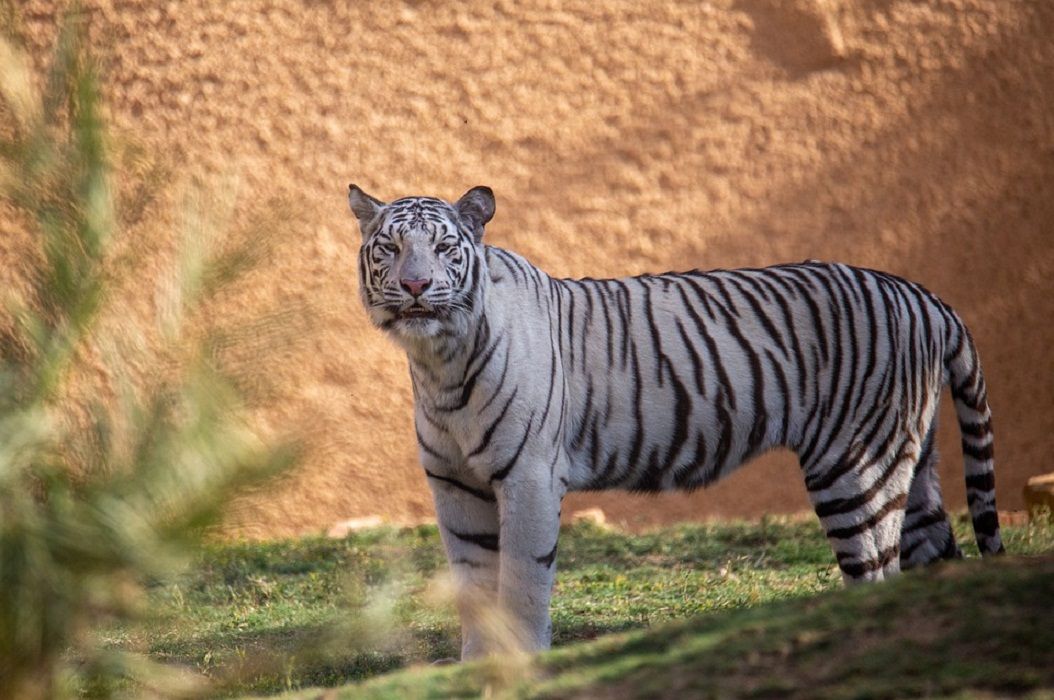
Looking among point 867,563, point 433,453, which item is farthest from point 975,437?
point 433,453

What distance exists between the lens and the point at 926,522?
5199mm

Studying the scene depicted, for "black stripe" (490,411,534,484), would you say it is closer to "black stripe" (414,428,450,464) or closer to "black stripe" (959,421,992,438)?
"black stripe" (414,428,450,464)

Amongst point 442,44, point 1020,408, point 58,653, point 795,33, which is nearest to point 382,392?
point 442,44

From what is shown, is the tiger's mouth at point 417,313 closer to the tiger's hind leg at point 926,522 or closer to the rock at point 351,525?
the tiger's hind leg at point 926,522

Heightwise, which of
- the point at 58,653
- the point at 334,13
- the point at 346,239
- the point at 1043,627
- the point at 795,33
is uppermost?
the point at 334,13

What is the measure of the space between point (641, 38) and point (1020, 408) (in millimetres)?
3252

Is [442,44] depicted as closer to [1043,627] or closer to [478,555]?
[478,555]

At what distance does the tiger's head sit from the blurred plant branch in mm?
1580


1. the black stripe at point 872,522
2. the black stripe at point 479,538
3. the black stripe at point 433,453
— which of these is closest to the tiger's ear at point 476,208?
the black stripe at point 433,453

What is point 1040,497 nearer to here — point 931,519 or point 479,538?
point 931,519

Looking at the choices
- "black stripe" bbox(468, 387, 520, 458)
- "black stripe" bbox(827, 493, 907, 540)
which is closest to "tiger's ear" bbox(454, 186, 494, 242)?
"black stripe" bbox(468, 387, 520, 458)

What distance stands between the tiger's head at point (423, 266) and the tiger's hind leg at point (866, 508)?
57.4 inches

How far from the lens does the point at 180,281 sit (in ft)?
8.93

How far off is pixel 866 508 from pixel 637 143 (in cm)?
386
